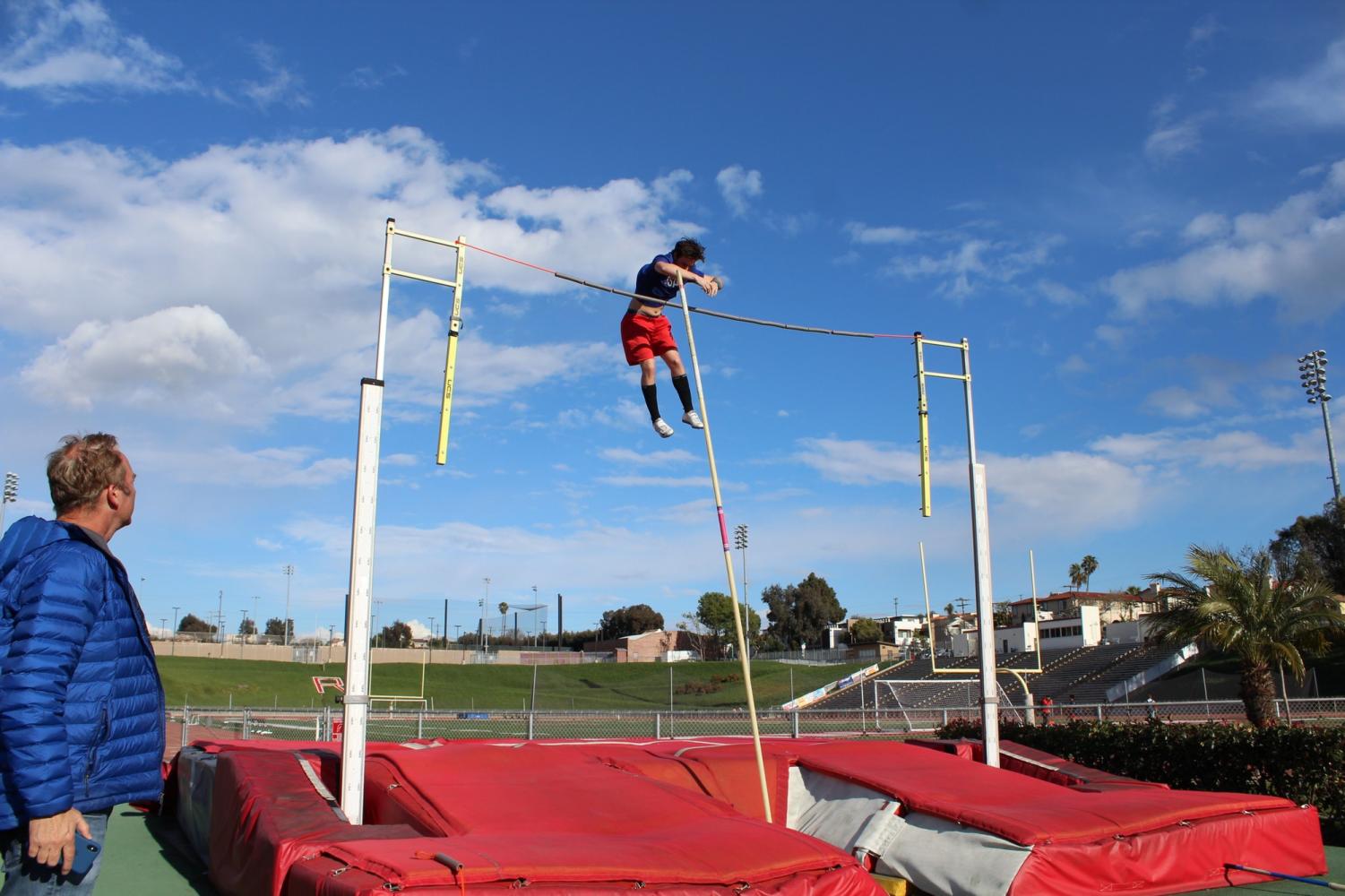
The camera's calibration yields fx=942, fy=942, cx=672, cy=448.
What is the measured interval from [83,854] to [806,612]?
70062 mm

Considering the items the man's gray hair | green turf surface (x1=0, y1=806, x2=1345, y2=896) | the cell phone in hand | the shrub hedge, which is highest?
the man's gray hair

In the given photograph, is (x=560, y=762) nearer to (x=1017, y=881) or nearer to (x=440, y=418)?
(x=440, y=418)

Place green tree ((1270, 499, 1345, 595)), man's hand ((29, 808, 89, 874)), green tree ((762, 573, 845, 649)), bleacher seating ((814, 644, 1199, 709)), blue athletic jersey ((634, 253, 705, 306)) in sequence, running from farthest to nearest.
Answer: green tree ((762, 573, 845, 649)) → green tree ((1270, 499, 1345, 595)) → bleacher seating ((814, 644, 1199, 709)) → blue athletic jersey ((634, 253, 705, 306)) → man's hand ((29, 808, 89, 874))

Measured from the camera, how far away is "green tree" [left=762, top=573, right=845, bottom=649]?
70.4 metres

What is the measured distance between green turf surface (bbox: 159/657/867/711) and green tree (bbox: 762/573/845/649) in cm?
2103

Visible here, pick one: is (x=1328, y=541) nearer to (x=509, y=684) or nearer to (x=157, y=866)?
(x=509, y=684)

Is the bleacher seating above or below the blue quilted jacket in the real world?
below

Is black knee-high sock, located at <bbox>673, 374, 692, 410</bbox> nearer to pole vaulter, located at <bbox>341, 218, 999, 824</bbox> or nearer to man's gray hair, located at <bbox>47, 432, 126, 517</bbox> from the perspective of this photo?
pole vaulter, located at <bbox>341, 218, 999, 824</bbox>

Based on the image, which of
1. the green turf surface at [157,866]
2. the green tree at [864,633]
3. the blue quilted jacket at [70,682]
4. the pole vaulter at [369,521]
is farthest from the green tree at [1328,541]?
the blue quilted jacket at [70,682]

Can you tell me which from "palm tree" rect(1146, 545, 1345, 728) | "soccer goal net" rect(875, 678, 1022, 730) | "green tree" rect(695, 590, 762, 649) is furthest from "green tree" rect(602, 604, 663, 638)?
"palm tree" rect(1146, 545, 1345, 728)

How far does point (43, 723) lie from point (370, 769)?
149 inches

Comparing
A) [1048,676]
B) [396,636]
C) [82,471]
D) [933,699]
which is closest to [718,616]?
[396,636]

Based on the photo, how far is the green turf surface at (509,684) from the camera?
3703 cm

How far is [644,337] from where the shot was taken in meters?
7.16
